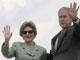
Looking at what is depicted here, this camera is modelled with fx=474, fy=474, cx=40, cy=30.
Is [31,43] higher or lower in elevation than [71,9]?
lower

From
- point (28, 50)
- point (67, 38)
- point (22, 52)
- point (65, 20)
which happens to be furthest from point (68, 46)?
point (22, 52)

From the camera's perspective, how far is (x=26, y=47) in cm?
1370

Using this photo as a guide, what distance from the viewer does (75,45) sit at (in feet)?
42.8

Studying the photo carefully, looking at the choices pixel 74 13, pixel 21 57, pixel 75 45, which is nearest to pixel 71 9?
pixel 74 13

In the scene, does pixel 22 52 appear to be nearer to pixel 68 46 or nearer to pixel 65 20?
pixel 68 46

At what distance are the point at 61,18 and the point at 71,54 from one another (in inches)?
42.8

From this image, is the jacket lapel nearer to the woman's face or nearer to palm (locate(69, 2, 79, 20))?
the woman's face

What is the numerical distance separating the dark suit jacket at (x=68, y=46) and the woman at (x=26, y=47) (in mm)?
541

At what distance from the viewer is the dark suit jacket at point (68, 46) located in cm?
1298

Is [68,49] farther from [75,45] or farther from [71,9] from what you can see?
[71,9]

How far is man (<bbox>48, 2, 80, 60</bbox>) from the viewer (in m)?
12.8

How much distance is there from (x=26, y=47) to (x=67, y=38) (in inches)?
50.2

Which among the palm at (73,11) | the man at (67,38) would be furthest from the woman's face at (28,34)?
the palm at (73,11)

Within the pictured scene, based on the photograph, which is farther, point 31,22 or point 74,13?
point 31,22
